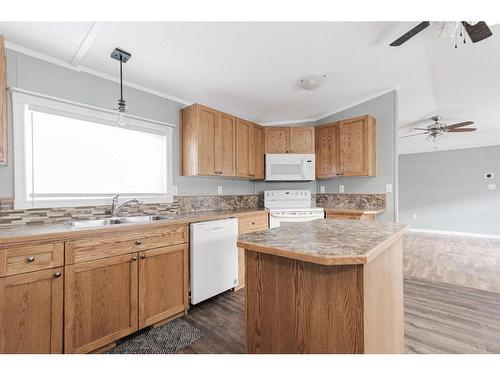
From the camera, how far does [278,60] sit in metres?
2.11

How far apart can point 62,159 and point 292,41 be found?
2.14 m

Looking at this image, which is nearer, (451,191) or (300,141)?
(300,141)

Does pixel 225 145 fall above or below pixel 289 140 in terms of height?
below

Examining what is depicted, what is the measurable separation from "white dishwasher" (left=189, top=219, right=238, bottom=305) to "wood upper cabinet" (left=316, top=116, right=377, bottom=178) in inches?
68.5

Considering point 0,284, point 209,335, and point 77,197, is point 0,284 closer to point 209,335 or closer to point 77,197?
point 77,197

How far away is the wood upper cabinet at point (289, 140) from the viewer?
138 inches

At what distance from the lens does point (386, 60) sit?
89.5 inches

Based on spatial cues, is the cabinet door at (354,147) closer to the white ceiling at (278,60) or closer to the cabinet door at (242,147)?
the white ceiling at (278,60)

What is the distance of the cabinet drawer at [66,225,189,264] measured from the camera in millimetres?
1422

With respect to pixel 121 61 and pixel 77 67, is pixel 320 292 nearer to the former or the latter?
pixel 121 61

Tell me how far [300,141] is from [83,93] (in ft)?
8.77

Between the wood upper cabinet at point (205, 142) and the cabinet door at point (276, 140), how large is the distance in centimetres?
76

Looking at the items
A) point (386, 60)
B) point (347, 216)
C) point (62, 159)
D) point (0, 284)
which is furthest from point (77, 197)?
point (386, 60)

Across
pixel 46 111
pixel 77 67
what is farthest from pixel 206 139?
pixel 46 111
